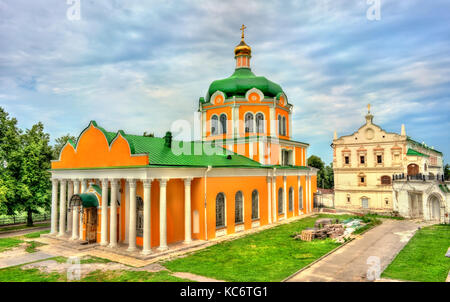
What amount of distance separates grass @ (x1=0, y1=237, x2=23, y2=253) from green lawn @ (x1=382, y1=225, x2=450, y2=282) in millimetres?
19973

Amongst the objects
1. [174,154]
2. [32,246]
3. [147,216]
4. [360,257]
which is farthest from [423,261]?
[32,246]

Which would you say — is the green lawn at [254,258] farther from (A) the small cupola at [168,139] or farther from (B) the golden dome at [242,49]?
(B) the golden dome at [242,49]

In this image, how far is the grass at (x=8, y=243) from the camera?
706 inches

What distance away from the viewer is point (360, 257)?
15.2 metres

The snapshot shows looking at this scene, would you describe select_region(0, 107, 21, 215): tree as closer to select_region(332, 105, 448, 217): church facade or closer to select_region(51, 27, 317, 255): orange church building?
select_region(51, 27, 317, 255): orange church building

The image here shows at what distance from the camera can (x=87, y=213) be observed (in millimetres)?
19109

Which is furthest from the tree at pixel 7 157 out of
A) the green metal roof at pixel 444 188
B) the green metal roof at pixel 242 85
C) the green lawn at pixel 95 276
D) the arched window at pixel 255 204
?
the green metal roof at pixel 444 188


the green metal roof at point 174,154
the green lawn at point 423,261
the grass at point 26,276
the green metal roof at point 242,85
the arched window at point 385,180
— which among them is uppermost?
the green metal roof at point 242,85

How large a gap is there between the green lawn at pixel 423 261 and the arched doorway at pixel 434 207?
698 centimetres

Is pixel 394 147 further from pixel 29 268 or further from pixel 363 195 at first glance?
pixel 29 268

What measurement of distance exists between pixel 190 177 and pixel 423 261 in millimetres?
12503

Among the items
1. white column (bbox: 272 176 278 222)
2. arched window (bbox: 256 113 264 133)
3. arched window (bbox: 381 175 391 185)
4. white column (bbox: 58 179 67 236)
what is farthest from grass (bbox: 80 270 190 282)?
arched window (bbox: 381 175 391 185)

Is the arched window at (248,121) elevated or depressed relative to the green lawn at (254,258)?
elevated
